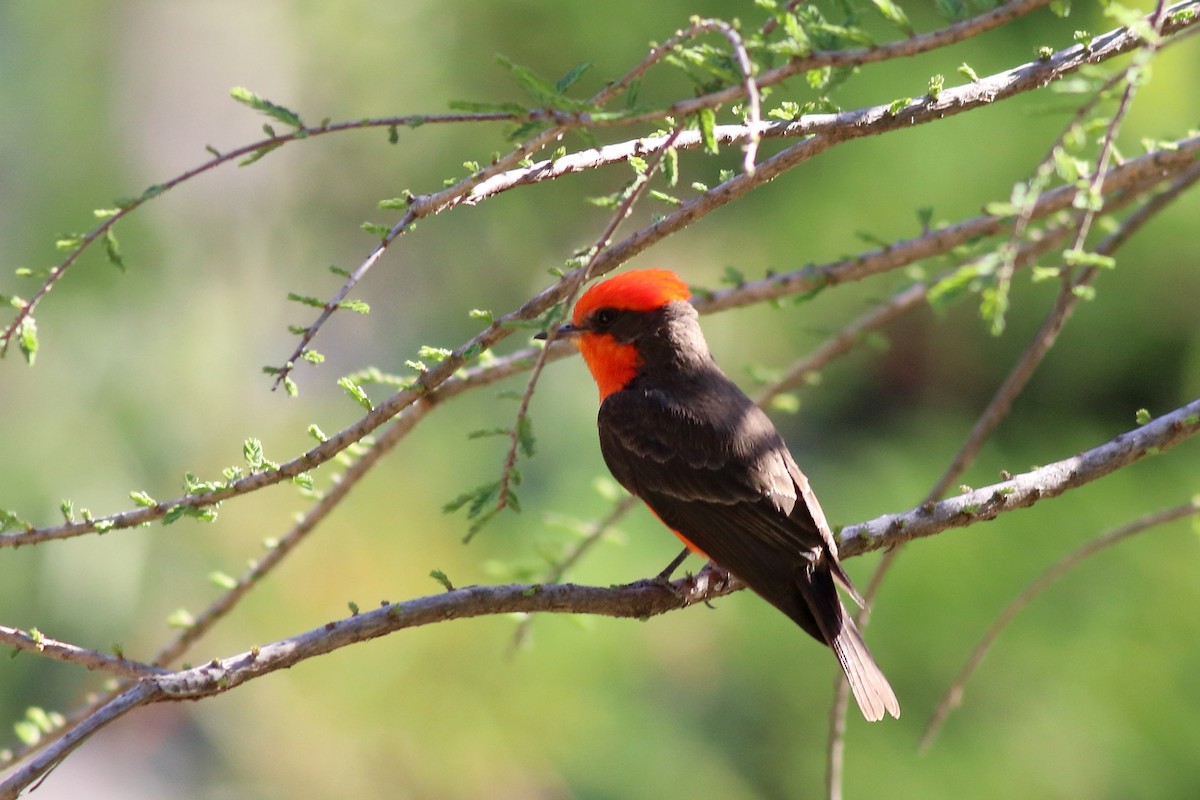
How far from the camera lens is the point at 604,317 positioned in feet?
12.6

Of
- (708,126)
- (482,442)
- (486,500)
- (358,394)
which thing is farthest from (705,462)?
(482,442)

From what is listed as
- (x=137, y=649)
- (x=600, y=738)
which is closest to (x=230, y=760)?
(x=137, y=649)

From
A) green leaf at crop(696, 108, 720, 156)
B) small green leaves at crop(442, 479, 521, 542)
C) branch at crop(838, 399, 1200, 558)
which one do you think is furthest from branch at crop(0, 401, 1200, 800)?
green leaf at crop(696, 108, 720, 156)

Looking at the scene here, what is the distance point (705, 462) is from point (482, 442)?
2.84 metres

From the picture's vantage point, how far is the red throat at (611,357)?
152 inches

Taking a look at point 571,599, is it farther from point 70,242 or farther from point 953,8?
point 953,8

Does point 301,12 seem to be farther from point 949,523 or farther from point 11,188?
point 949,523

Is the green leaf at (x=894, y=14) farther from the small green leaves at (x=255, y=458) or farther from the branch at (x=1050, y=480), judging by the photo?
the small green leaves at (x=255, y=458)

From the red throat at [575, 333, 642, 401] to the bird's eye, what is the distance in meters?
0.03

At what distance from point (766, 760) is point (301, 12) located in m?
4.33

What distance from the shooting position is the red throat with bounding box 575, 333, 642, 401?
387cm

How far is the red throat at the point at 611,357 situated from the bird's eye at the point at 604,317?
3cm

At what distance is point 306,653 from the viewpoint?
7.34ft

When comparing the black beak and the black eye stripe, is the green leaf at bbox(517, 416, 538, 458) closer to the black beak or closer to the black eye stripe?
the black beak
